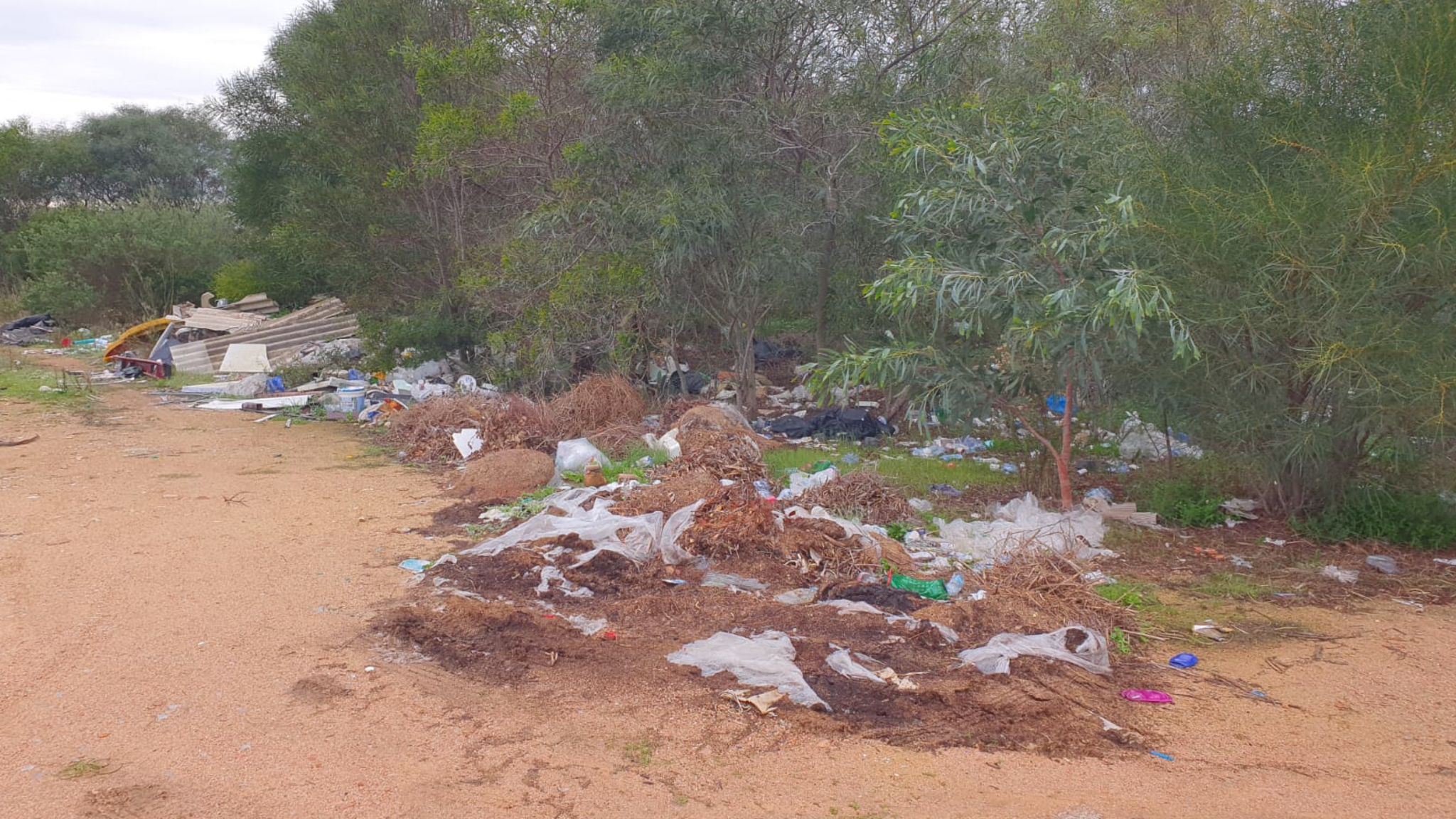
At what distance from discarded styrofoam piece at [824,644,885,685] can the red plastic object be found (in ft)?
43.4

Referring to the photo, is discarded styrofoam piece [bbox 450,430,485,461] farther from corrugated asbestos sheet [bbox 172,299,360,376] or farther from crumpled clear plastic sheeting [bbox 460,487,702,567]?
corrugated asbestos sheet [bbox 172,299,360,376]

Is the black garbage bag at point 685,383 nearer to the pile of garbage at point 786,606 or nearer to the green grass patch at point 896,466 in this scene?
the green grass patch at point 896,466

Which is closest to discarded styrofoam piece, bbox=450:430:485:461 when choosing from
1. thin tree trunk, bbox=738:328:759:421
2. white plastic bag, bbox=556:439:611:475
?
white plastic bag, bbox=556:439:611:475

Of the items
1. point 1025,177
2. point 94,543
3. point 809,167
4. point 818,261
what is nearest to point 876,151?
point 809,167

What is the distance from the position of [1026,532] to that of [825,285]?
4779 mm

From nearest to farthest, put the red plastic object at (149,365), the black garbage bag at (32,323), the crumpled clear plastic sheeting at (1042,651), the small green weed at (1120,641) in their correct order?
1. the crumpled clear plastic sheeting at (1042,651)
2. the small green weed at (1120,641)
3. the red plastic object at (149,365)
4. the black garbage bag at (32,323)

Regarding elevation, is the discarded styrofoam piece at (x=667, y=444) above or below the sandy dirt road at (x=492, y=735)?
above

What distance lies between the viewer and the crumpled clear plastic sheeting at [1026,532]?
561 cm

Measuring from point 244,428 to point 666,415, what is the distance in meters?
4.42

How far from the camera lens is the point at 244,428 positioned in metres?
10.4

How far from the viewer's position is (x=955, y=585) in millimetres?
5148

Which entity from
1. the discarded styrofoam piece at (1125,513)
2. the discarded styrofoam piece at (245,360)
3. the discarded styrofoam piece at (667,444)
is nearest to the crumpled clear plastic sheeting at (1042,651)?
the discarded styrofoam piece at (1125,513)

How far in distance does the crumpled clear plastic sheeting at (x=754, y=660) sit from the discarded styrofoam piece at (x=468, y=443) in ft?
15.8

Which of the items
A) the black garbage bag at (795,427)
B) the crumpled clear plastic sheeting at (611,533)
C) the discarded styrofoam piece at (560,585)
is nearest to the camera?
the discarded styrofoam piece at (560,585)
